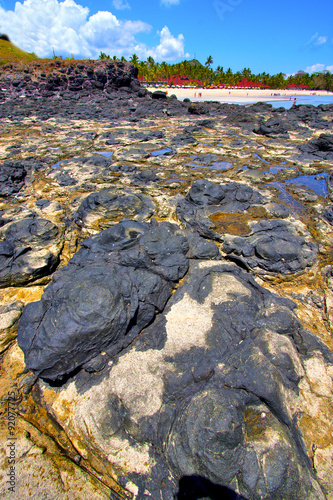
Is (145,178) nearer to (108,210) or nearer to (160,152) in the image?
(108,210)

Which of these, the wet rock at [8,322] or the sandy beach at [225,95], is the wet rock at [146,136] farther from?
the sandy beach at [225,95]

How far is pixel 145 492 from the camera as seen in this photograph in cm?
257

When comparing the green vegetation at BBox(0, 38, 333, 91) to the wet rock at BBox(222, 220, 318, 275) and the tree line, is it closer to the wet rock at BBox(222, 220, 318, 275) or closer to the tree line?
the tree line

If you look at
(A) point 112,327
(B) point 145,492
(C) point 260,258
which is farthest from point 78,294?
(C) point 260,258

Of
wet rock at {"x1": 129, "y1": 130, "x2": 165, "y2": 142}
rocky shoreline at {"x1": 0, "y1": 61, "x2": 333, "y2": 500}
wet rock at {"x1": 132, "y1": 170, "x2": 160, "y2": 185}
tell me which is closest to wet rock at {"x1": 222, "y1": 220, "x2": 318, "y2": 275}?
rocky shoreline at {"x1": 0, "y1": 61, "x2": 333, "y2": 500}

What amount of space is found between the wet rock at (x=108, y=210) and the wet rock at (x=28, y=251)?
33.5 inches

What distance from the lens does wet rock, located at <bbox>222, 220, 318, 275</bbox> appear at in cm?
547

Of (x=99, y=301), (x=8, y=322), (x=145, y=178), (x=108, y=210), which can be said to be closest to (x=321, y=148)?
(x=145, y=178)

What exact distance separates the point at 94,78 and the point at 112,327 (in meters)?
35.2

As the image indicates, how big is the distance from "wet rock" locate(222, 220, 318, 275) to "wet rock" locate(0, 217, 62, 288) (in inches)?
160

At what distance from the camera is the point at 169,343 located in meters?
3.63

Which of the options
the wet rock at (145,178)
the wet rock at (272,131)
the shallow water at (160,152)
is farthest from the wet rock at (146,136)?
the wet rock at (272,131)

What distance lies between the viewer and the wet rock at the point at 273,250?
5473mm

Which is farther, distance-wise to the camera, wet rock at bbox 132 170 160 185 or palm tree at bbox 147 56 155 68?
palm tree at bbox 147 56 155 68
